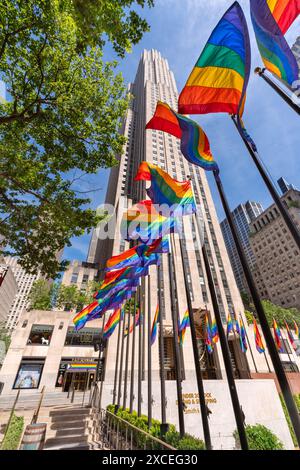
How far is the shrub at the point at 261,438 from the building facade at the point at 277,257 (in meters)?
67.7

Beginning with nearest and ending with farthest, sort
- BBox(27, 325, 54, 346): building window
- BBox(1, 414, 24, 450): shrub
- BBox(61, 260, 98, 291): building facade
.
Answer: BBox(1, 414, 24, 450): shrub → BBox(27, 325, 54, 346): building window → BBox(61, 260, 98, 291): building facade

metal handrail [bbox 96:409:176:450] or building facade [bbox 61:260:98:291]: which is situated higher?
building facade [bbox 61:260:98:291]

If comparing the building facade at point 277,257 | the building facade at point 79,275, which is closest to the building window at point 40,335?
the building facade at point 79,275

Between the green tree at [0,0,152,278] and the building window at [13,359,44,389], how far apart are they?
23669 millimetres

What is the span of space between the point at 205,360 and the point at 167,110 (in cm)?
3784

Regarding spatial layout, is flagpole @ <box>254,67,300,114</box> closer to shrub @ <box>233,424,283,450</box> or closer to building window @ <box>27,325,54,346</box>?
shrub @ <box>233,424,283,450</box>

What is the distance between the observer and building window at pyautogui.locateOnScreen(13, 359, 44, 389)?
2658 centimetres

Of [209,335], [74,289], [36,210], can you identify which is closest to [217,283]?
[209,335]

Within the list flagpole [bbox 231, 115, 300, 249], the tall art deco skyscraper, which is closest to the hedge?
flagpole [bbox 231, 115, 300, 249]

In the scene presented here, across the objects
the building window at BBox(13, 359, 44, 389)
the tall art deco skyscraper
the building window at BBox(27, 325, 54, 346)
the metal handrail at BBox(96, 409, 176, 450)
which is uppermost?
the tall art deco skyscraper

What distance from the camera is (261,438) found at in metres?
16.2

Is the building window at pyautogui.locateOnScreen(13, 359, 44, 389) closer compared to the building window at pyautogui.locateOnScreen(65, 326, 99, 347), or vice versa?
the building window at pyautogui.locateOnScreen(13, 359, 44, 389)

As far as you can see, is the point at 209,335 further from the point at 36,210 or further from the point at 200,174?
the point at 200,174

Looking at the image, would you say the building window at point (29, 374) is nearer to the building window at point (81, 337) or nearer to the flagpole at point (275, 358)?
the building window at point (81, 337)
